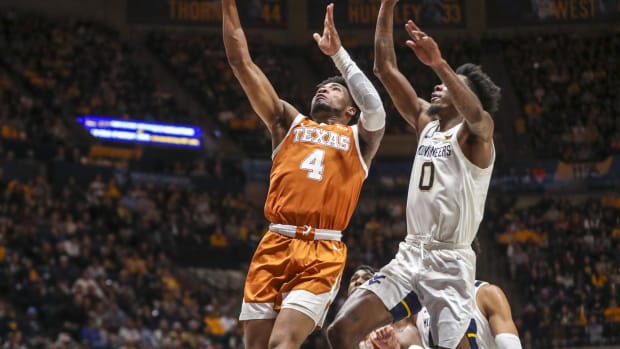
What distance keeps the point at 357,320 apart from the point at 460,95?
1.61 m

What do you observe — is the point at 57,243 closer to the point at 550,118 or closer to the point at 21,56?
the point at 21,56

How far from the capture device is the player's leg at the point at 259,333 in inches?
218

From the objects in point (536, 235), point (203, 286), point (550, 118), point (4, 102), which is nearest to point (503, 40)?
point (550, 118)

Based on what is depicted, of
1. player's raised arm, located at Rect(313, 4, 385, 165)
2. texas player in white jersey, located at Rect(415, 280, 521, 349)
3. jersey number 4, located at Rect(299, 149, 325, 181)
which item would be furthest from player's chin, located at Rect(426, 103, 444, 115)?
texas player in white jersey, located at Rect(415, 280, 521, 349)

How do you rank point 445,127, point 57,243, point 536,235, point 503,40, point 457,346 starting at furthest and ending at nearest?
point 503,40 < point 536,235 < point 57,243 < point 445,127 < point 457,346

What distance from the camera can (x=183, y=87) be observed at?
26.7 meters

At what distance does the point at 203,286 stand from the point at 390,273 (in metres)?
14.0

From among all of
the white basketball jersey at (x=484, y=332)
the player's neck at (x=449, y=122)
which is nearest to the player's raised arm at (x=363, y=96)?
the player's neck at (x=449, y=122)

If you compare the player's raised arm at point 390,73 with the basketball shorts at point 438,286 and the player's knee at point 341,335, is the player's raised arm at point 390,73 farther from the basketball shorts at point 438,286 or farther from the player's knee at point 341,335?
the player's knee at point 341,335

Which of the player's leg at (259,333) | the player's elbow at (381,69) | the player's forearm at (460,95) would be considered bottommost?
the player's leg at (259,333)

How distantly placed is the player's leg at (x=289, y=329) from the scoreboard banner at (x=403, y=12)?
24573 millimetres

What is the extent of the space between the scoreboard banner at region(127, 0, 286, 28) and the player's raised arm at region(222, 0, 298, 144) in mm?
22886

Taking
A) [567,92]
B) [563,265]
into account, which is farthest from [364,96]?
[567,92]

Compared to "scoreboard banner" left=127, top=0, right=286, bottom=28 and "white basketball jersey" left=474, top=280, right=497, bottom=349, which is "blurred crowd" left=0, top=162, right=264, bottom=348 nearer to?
"scoreboard banner" left=127, top=0, right=286, bottom=28
